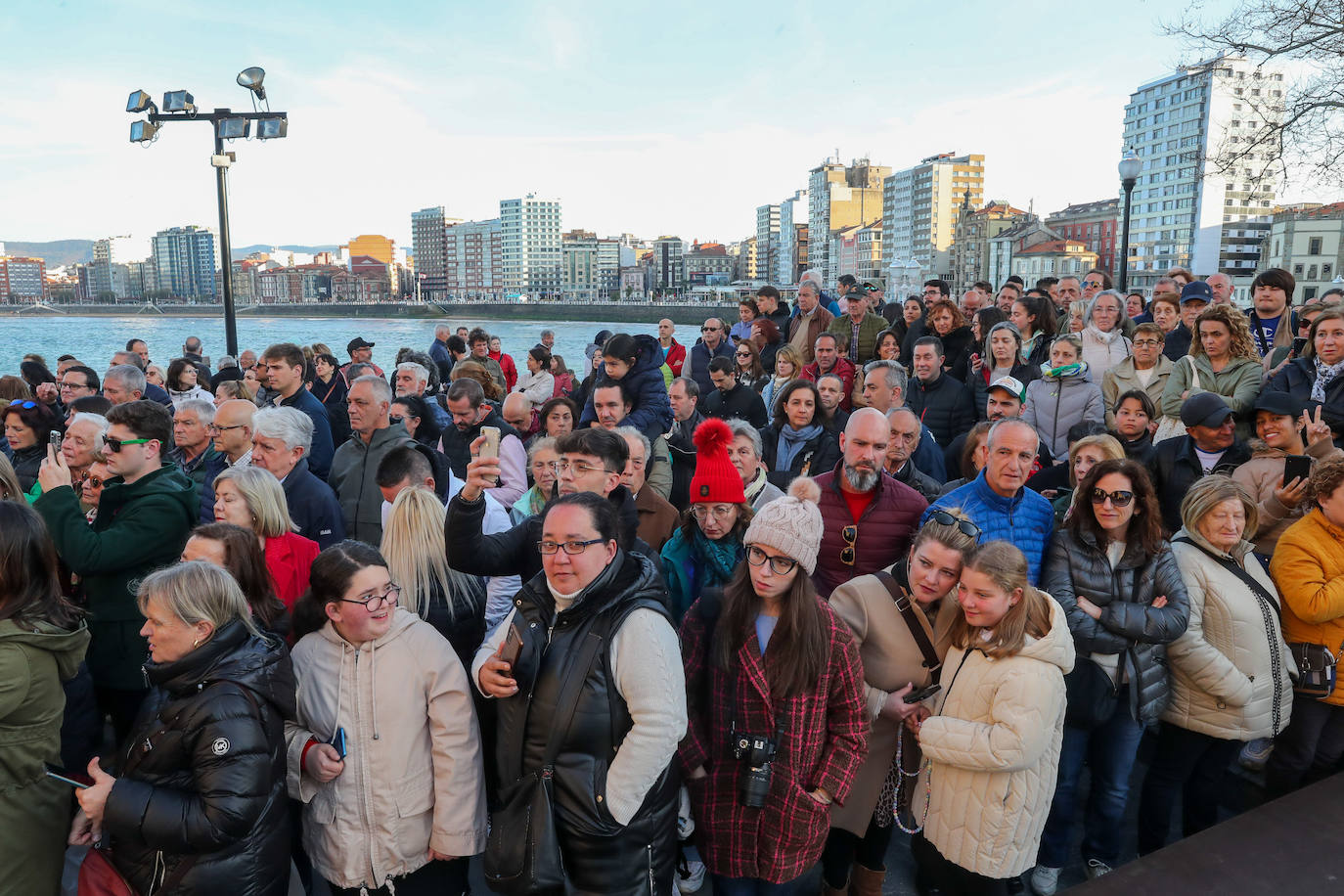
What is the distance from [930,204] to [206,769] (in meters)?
118

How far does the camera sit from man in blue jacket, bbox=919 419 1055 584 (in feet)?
9.58

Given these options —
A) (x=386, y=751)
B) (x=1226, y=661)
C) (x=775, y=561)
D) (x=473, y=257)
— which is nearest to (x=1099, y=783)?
(x=1226, y=661)

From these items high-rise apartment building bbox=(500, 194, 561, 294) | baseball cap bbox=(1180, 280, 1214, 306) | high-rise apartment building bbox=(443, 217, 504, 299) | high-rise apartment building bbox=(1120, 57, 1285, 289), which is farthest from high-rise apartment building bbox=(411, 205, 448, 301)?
baseball cap bbox=(1180, 280, 1214, 306)

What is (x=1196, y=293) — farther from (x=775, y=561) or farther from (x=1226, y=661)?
(x=775, y=561)

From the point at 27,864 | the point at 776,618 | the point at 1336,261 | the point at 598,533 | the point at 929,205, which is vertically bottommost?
the point at 27,864

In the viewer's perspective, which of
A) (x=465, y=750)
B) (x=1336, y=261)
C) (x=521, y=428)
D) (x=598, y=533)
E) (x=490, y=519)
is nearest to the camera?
(x=598, y=533)

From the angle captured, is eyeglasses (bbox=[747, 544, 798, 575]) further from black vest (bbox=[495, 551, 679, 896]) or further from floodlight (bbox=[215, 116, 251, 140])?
A: floodlight (bbox=[215, 116, 251, 140])

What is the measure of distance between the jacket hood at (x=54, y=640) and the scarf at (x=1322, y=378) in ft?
18.1

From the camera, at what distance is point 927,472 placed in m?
4.30

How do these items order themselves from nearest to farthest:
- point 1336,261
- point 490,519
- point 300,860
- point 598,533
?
point 598,533, point 300,860, point 490,519, point 1336,261

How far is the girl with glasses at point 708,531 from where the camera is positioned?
2984 mm

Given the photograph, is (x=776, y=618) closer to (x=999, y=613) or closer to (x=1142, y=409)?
(x=999, y=613)

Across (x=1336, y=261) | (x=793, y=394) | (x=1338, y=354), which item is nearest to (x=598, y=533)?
(x=793, y=394)

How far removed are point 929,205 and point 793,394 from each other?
115 m
